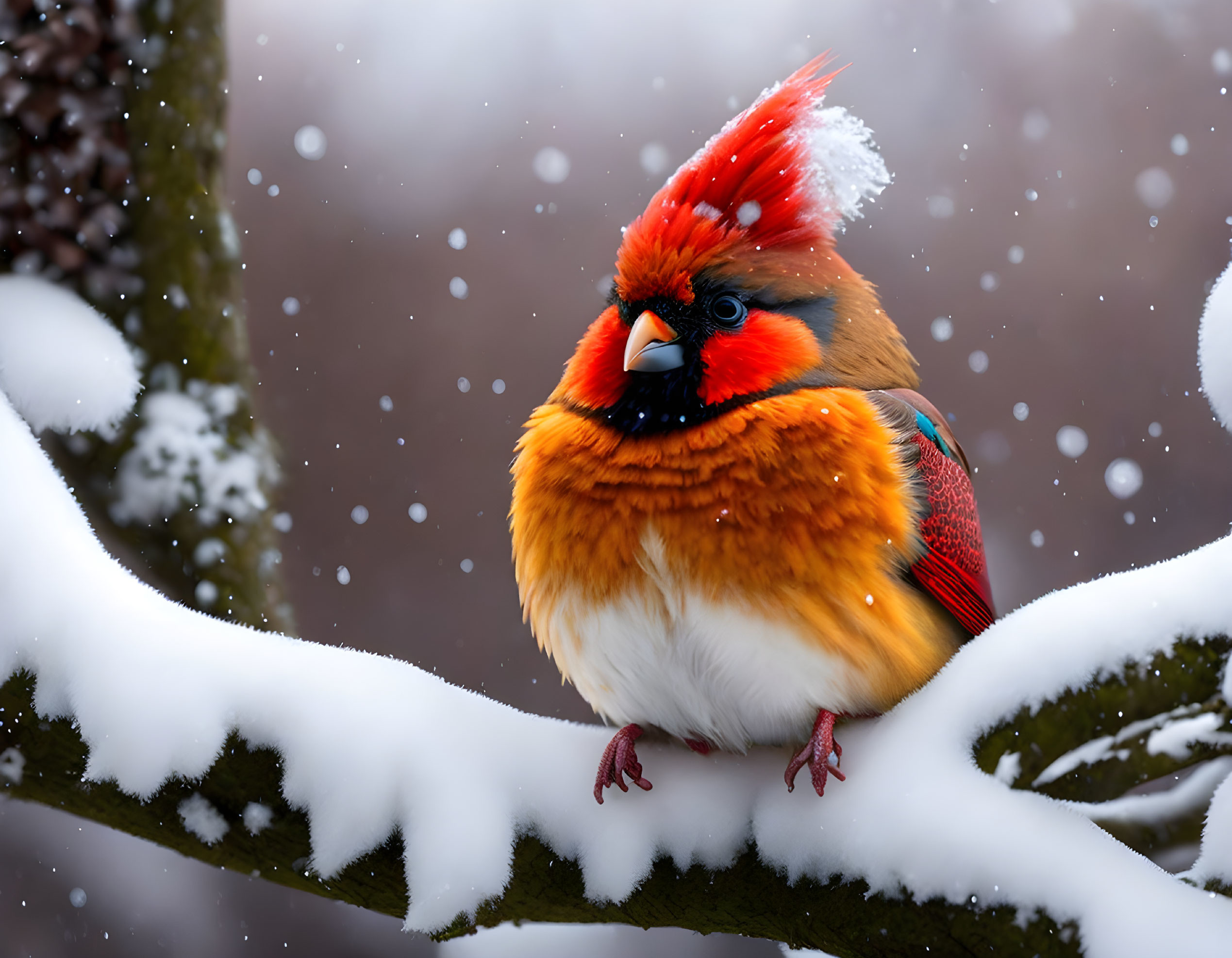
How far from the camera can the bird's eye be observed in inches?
43.9

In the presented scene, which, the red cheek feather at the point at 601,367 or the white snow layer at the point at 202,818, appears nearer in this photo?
the white snow layer at the point at 202,818

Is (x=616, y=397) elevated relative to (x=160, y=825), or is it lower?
elevated

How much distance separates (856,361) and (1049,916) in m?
0.60

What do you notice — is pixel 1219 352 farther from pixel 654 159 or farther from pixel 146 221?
pixel 654 159

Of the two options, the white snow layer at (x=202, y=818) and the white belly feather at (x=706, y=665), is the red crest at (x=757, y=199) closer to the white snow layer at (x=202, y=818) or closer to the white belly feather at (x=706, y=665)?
the white belly feather at (x=706, y=665)

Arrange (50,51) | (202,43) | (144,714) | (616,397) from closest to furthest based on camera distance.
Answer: (144,714) < (616,397) < (50,51) < (202,43)

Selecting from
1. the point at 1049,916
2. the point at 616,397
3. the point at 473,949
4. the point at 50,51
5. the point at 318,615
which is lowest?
the point at 473,949

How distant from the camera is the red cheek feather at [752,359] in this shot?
3.59ft

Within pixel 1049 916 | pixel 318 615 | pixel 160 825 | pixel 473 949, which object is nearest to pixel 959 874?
pixel 1049 916

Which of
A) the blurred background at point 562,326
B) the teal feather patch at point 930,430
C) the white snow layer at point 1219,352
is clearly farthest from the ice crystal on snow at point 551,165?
the white snow layer at point 1219,352

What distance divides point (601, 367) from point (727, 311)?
0.15 meters

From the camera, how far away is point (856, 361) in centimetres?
→ 117

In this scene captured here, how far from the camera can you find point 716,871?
996 mm

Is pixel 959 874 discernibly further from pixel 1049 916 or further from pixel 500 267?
pixel 500 267
